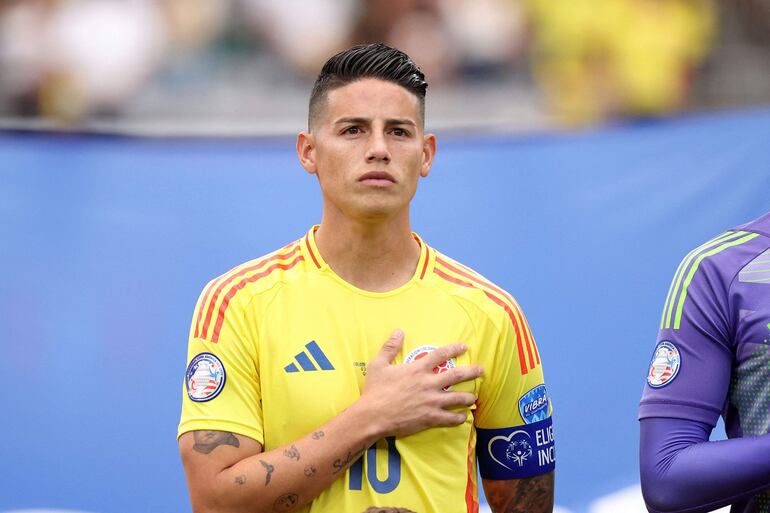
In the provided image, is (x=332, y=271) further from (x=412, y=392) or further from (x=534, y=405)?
(x=534, y=405)

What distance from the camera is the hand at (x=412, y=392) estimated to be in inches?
92.0

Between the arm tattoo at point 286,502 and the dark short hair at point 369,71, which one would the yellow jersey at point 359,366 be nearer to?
the arm tattoo at point 286,502

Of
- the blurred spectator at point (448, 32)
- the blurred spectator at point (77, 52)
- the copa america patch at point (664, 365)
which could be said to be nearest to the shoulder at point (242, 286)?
the copa america patch at point (664, 365)

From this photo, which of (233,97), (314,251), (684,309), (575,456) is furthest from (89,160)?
(684,309)

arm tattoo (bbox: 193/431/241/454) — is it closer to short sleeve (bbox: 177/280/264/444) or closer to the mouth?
short sleeve (bbox: 177/280/264/444)

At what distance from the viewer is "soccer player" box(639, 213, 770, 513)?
218cm

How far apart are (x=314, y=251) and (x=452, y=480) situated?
64cm

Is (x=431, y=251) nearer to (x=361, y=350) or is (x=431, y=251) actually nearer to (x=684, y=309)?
(x=361, y=350)

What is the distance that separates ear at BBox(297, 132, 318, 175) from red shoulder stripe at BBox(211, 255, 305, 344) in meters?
0.22

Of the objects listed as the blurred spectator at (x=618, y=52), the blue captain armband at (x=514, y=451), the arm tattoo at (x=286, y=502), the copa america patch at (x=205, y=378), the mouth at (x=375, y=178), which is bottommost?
the arm tattoo at (x=286, y=502)

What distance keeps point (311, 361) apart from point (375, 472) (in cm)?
29

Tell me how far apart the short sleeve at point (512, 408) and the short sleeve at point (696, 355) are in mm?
346

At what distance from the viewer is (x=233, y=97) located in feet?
16.4

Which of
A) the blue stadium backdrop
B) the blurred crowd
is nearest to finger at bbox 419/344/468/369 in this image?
the blue stadium backdrop
